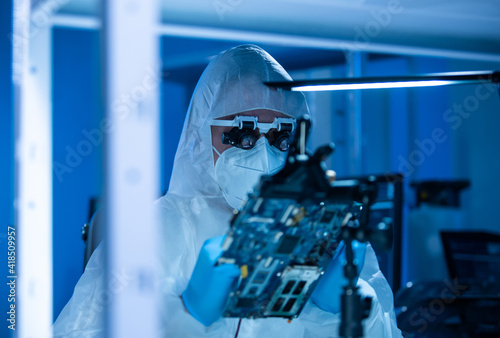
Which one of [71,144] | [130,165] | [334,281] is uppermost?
[71,144]

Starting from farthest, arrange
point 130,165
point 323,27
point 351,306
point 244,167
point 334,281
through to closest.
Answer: point 323,27
point 244,167
point 334,281
point 351,306
point 130,165

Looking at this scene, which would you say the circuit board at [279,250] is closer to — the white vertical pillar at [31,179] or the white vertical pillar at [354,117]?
the white vertical pillar at [31,179]

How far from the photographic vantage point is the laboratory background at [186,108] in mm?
694

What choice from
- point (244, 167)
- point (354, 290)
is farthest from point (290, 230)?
point (244, 167)

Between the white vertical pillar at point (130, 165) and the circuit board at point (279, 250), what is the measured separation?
0.29 meters

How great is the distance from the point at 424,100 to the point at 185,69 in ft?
5.70

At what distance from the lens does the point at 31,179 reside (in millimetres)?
1043

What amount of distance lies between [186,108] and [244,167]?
80.1 inches

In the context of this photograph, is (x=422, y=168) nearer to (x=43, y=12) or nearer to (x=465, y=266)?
(x=465, y=266)

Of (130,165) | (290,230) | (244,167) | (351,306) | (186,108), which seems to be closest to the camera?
(130,165)

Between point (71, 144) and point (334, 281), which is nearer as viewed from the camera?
→ point (334, 281)

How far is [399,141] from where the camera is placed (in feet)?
13.1

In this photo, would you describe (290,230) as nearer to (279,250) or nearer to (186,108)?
(279,250)

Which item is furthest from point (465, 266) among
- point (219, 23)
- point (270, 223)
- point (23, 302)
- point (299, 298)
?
point (23, 302)
